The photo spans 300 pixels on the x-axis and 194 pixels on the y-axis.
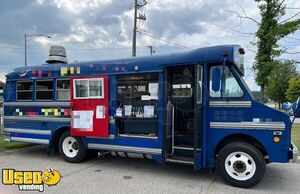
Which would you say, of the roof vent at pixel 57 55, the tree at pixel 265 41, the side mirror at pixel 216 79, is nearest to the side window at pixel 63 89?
the roof vent at pixel 57 55

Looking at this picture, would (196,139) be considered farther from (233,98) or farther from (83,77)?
(83,77)

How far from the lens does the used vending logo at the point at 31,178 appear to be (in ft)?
18.9

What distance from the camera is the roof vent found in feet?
29.2

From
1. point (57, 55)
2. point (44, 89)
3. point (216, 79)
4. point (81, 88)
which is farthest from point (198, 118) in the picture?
point (57, 55)

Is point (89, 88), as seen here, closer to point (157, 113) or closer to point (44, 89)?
point (44, 89)

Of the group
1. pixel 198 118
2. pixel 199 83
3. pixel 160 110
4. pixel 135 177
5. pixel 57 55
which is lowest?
pixel 135 177

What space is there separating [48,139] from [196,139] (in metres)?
4.24

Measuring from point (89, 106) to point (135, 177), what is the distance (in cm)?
215

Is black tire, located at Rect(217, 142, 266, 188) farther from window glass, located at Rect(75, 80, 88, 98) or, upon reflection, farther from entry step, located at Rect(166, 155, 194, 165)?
window glass, located at Rect(75, 80, 88, 98)

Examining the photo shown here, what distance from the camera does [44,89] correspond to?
325 inches

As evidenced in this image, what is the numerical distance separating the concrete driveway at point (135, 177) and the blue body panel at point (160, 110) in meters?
0.48

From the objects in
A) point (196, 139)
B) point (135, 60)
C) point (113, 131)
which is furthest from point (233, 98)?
point (113, 131)

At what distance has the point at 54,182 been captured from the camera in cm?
609

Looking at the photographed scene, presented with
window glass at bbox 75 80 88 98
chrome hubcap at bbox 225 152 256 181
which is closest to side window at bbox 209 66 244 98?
chrome hubcap at bbox 225 152 256 181
